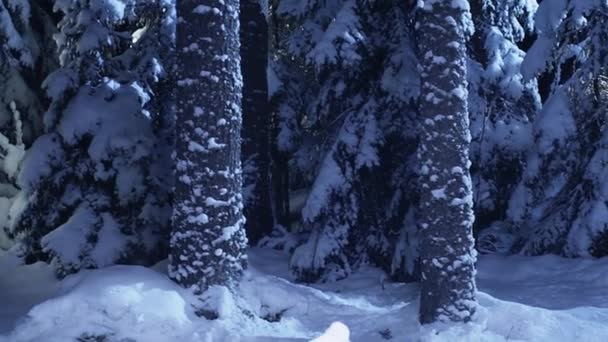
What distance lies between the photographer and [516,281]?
938 cm

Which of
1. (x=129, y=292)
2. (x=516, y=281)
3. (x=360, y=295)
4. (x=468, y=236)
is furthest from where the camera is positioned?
(x=516, y=281)

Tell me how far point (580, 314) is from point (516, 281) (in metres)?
2.43

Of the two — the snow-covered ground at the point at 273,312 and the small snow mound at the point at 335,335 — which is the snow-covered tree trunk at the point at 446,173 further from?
the small snow mound at the point at 335,335

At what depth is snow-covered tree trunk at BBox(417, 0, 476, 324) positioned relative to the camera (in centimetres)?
652

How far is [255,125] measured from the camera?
12.1 meters

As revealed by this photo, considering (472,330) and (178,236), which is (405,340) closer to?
(472,330)

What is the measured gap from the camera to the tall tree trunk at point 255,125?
39.0 ft

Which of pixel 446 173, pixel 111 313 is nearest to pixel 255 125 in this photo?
pixel 446 173

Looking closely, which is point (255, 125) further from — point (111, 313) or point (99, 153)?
point (111, 313)

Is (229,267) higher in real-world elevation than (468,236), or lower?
lower

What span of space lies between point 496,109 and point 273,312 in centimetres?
602

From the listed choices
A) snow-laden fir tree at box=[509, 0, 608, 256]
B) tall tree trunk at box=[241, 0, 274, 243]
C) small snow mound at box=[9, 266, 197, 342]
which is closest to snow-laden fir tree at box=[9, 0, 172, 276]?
tall tree trunk at box=[241, 0, 274, 243]

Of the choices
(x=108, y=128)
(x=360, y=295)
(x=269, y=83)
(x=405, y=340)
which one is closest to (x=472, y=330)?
(x=405, y=340)

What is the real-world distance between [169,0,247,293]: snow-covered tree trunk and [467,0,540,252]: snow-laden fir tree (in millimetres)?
5224
